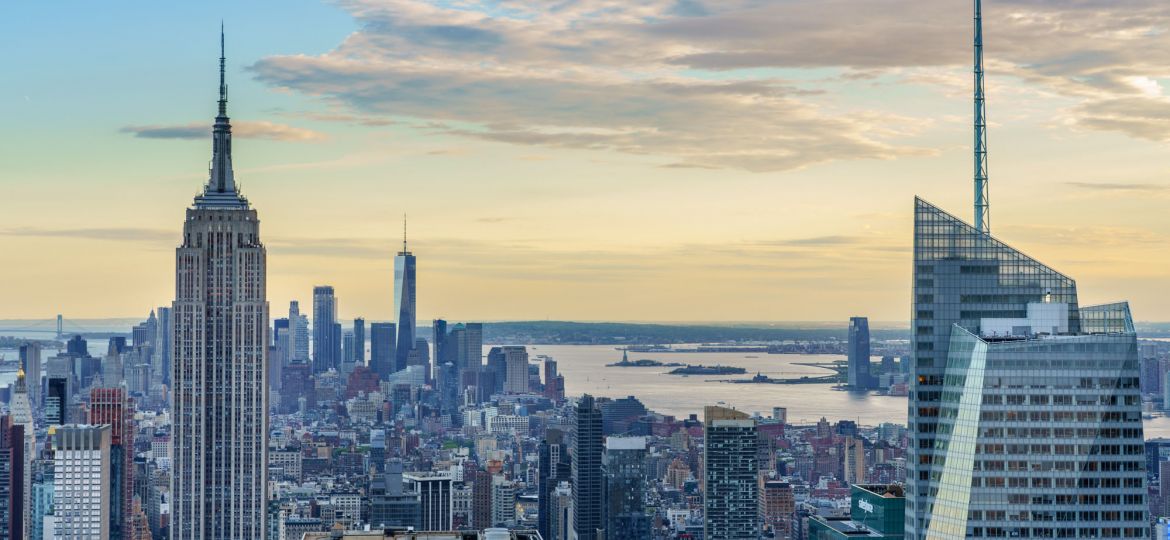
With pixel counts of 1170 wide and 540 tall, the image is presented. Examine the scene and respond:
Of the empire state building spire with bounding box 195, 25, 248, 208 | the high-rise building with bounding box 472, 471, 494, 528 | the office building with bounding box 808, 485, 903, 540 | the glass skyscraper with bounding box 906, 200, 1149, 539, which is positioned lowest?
the high-rise building with bounding box 472, 471, 494, 528

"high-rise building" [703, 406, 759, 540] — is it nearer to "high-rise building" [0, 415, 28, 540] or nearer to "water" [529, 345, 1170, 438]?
"water" [529, 345, 1170, 438]

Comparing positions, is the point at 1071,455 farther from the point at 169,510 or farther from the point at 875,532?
the point at 169,510

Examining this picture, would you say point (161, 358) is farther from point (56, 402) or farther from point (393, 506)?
point (393, 506)

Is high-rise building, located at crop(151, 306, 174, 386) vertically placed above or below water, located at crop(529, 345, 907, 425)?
above

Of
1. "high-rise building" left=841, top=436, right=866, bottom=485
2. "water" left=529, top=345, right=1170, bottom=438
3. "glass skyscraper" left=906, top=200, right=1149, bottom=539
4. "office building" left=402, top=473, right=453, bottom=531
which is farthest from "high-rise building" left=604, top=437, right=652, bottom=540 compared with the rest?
"glass skyscraper" left=906, top=200, right=1149, bottom=539

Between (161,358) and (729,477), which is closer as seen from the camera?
(729,477)

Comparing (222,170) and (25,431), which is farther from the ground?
(222,170)

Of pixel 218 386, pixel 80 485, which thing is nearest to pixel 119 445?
pixel 80 485
